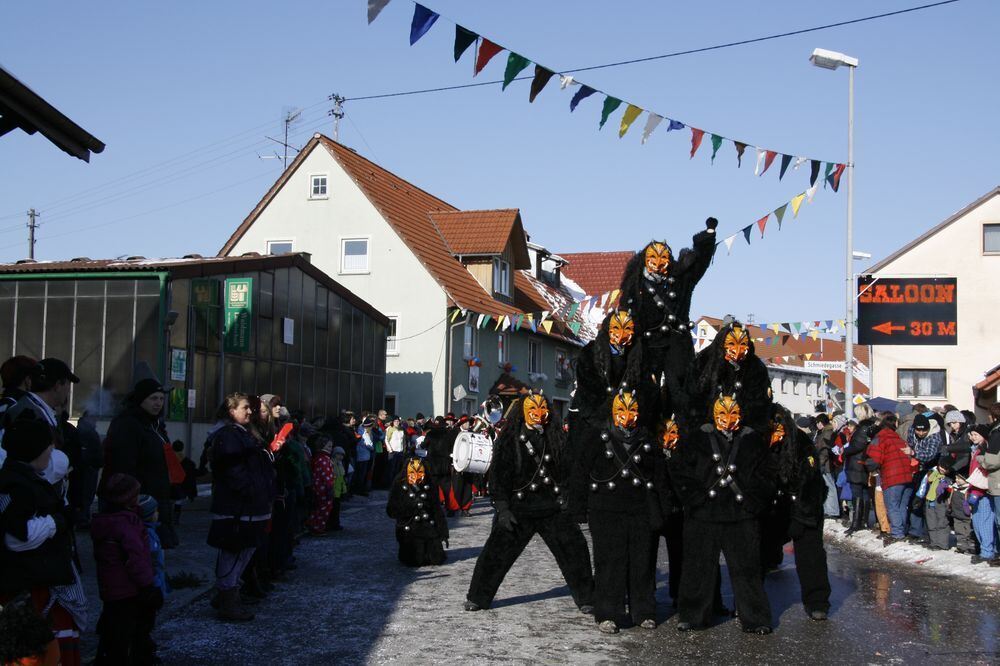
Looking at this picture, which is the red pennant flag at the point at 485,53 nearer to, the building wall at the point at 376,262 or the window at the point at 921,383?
the building wall at the point at 376,262

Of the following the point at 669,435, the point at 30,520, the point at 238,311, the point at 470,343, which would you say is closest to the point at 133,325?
the point at 238,311

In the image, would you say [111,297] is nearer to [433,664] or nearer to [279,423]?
[279,423]

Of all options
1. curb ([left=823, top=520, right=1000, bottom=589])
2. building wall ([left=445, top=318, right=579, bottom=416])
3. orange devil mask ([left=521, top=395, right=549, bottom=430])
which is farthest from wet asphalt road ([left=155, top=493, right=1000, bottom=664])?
building wall ([left=445, top=318, right=579, bottom=416])

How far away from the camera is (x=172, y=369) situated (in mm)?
21859

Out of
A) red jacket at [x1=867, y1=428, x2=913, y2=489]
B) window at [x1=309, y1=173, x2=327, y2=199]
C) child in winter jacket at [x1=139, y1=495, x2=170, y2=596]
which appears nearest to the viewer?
child in winter jacket at [x1=139, y1=495, x2=170, y2=596]

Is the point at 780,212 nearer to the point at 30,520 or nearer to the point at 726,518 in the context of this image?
the point at 726,518

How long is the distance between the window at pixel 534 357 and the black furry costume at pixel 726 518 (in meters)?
33.8

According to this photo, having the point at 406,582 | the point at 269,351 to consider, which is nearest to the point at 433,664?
the point at 406,582

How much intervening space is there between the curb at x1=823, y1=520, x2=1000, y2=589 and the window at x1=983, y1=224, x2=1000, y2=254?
1861 cm

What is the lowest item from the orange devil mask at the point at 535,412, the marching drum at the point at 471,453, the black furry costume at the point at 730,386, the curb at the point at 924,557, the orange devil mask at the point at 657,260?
the curb at the point at 924,557

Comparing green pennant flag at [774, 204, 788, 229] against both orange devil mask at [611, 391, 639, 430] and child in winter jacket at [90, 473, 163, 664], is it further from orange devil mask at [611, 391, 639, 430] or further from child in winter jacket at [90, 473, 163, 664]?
child in winter jacket at [90, 473, 163, 664]

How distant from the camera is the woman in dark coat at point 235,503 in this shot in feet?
29.0

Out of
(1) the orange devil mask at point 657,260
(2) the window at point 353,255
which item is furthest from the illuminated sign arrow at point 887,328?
(1) the orange devil mask at point 657,260

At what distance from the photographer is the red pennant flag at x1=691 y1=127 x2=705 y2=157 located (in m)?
14.5
